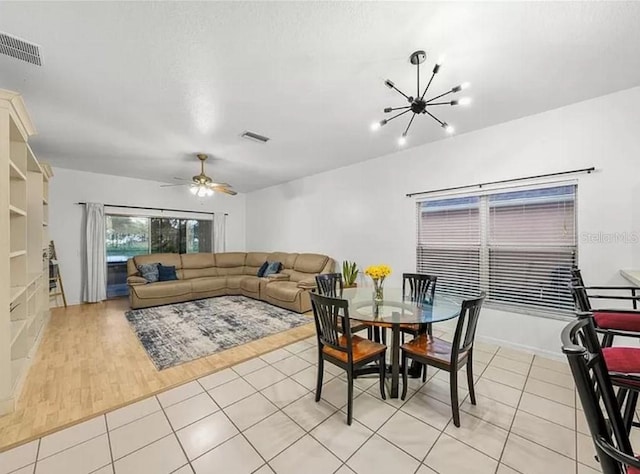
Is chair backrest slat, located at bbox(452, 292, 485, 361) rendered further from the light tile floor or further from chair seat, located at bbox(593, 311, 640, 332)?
chair seat, located at bbox(593, 311, 640, 332)

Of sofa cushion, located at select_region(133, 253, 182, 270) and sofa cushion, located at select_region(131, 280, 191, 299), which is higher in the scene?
sofa cushion, located at select_region(133, 253, 182, 270)

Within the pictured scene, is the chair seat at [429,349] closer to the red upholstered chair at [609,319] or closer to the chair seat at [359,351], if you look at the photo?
the chair seat at [359,351]

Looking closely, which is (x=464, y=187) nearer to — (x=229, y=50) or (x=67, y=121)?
(x=229, y=50)

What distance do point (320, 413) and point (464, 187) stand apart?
10.4ft

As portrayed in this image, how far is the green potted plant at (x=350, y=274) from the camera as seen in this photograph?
4.66 m

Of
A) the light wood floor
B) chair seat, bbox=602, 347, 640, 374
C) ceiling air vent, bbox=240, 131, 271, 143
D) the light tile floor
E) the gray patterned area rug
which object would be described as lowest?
the light tile floor

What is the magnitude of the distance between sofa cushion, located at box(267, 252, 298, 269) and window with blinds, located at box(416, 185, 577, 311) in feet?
9.42

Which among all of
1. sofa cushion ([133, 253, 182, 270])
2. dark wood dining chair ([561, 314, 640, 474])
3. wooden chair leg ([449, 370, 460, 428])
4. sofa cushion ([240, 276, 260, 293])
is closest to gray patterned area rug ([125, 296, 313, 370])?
sofa cushion ([240, 276, 260, 293])

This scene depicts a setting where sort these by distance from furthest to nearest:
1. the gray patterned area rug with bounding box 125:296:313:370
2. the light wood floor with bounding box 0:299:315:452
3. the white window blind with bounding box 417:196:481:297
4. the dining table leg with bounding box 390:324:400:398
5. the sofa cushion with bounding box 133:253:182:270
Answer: the sofa cushion with bounding box 133:253:182:270 → the white window blind with bounding box 417:196:481:297 → the gray patterned area rug with bounding box 125:296:313:370 → the dining table leg with bounding box 390:324:400:398 → the light wood floor with bounding box 0:299:315:452

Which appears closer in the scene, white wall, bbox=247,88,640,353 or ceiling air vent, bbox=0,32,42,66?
ceiling air vent, bbox=0,32,42,66

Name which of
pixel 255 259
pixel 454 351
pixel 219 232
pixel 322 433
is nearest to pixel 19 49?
pixel 322 433

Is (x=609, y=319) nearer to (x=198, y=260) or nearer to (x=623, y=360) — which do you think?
(x=623, y=360)

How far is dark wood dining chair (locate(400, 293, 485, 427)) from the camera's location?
1913 millimetres

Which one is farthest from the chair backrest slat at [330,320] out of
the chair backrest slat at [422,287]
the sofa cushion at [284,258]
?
the sofa cushion at [284,258]
